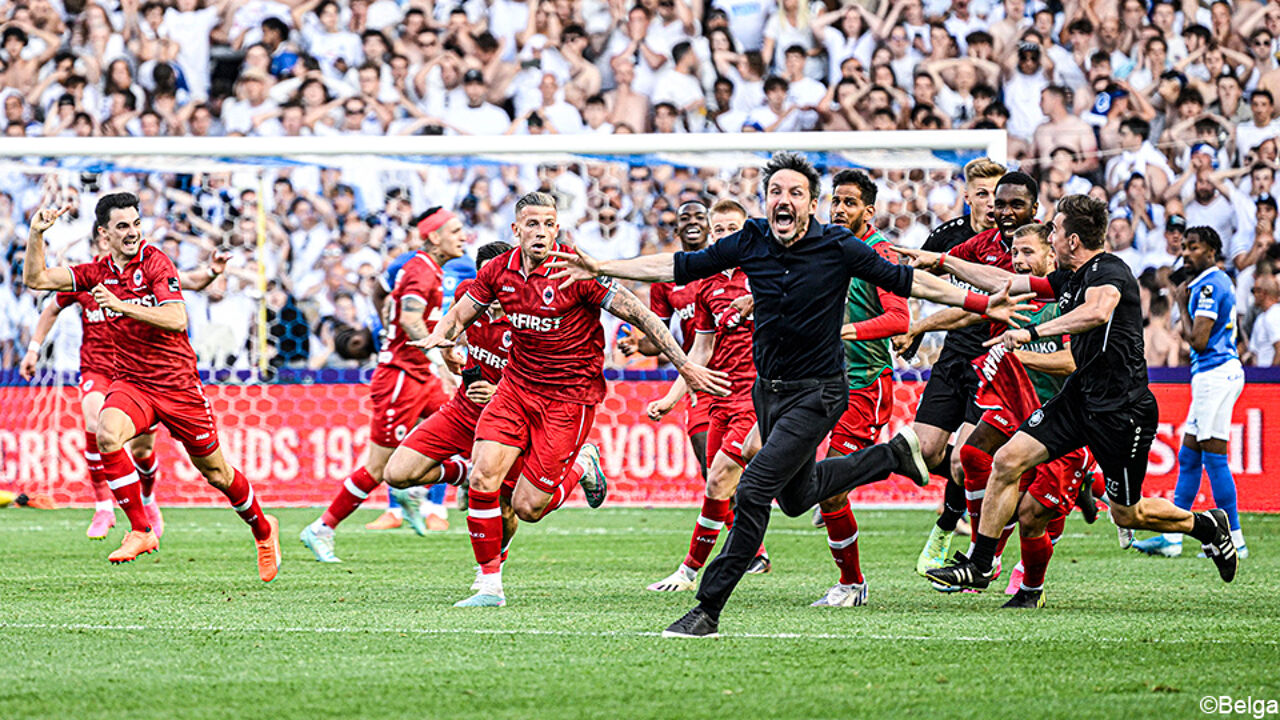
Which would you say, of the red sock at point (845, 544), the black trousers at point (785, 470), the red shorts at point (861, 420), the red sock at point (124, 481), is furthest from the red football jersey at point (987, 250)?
the red sock at point (124, 481)

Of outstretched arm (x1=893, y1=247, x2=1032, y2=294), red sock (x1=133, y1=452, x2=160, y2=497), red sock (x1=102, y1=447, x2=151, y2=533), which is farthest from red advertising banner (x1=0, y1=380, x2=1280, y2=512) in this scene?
outstretched arm (x1=893, y1=247, x2=1032, y2=294)

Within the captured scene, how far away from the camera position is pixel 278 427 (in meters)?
17.2

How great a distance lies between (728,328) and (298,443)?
25.5 ft

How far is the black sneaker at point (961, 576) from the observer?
349 inches

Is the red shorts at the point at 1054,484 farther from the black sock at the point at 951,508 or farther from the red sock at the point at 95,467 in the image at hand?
the red sock at the point at 95,467

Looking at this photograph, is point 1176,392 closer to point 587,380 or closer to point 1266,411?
point 1266,411

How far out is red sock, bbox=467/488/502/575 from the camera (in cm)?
920

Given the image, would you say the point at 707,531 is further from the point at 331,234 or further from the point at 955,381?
the point at 331,234

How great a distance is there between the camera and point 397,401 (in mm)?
13680

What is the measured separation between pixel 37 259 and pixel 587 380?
3901 mm

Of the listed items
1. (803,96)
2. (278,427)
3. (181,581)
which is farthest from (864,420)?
(803,96)

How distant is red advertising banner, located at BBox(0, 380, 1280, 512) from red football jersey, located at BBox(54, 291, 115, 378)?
4145 millimetres

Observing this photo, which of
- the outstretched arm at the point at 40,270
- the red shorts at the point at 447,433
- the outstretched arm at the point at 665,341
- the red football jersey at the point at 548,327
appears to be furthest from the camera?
the outstretched arm at the point at 40,270

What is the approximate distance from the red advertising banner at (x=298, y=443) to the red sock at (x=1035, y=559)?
783 cm
